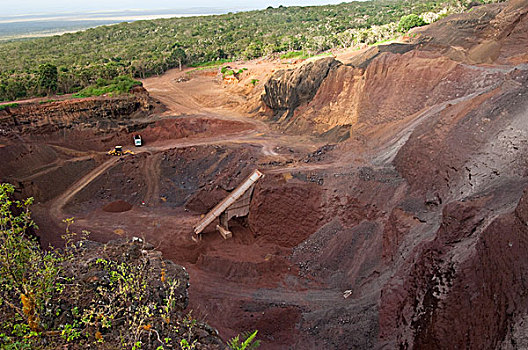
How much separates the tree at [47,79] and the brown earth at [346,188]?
633 centimetres

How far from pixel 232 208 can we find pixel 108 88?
25.0m

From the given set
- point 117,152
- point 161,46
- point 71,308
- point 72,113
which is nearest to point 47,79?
point 72,113

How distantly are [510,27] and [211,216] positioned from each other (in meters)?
29.4

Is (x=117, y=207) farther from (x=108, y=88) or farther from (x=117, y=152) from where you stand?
(x=108, y=88)

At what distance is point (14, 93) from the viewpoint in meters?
39.6

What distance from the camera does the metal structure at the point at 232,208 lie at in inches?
973

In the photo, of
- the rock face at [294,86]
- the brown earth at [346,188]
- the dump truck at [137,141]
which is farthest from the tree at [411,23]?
the dump truck at [137,141]

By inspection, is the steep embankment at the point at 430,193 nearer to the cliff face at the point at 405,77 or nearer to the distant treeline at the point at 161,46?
the cliff face at the point at 405,77

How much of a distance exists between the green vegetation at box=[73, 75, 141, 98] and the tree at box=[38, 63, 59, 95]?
2.92m

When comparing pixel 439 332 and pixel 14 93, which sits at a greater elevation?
pixel 14 93

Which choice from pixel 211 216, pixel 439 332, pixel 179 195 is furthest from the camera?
pixel 179 195

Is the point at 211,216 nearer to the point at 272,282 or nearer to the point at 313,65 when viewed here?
the point at 272,282

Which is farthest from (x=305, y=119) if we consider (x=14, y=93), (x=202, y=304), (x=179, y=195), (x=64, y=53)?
(x=64, y=53)

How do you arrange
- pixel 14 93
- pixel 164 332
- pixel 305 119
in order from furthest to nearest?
pixel 14 93
pixel 305 119
pixel 164 332
